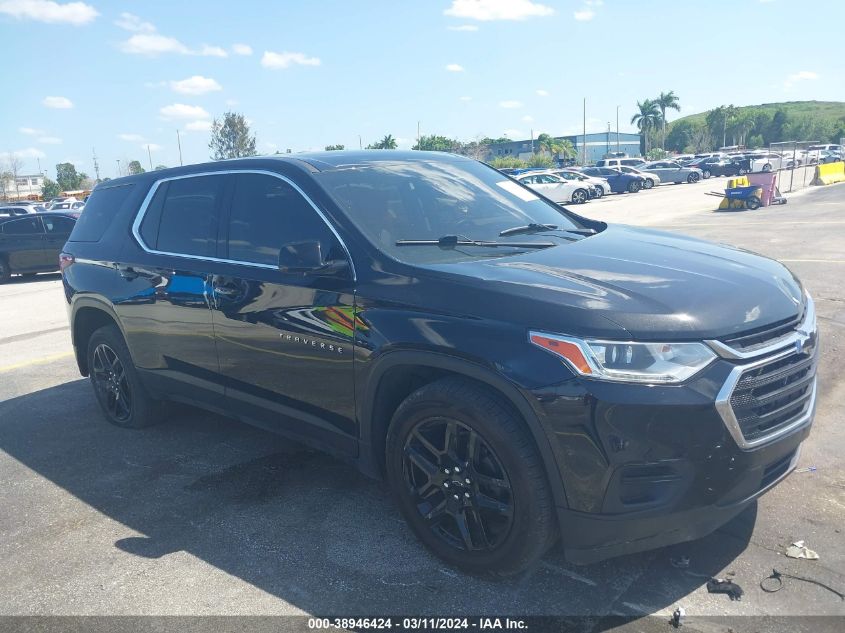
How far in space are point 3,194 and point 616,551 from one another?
98.3 metres

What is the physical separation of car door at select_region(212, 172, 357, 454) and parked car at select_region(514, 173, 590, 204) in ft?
92.1

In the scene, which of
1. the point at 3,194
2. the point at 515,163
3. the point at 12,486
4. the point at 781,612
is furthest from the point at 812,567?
the point at 3,194

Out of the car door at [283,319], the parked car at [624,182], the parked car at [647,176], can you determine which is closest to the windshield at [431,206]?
the car door at [283,319]

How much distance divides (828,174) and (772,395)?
37856mm

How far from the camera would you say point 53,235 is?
16.1 metres

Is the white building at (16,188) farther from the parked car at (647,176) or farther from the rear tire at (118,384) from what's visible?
the rear tire at (118,384)

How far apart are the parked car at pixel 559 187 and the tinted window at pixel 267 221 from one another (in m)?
27.9

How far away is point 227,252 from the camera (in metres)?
4.17

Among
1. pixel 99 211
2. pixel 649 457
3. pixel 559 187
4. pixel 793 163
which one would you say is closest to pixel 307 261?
pixel 649 457

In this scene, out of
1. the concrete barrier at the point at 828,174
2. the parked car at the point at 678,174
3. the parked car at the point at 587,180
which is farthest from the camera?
the parked car at the point at 678,174

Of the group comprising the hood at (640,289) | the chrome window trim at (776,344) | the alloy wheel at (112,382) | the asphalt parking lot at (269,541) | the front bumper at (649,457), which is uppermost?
the hood at (640,289)

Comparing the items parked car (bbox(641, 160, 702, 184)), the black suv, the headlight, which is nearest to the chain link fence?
parked car (bbox(641, 160, 702, 184))

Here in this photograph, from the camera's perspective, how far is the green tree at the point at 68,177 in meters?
100

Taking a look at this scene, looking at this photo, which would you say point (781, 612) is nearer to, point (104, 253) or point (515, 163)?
point (104, 253)
